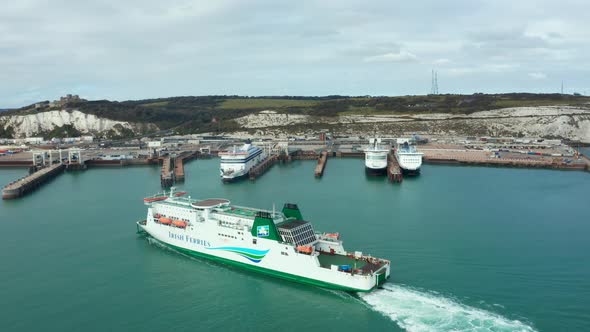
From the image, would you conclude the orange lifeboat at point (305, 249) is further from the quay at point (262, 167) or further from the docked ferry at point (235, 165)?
the quay at point (262, 167)

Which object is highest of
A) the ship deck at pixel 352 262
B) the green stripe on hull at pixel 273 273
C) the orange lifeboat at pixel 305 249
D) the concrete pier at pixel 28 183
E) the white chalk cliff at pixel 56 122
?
the white chalk cliff at pixel 56 122

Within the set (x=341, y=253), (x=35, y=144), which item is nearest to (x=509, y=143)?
(x=341, y=253)

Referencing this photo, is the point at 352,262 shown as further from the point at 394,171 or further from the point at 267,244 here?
the point at 394,171

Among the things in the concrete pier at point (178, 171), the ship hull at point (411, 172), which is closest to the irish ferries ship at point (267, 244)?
the concrete pier at point (178, 171)

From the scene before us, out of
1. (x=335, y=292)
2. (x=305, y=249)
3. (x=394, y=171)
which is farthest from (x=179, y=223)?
(x=394, y=171)

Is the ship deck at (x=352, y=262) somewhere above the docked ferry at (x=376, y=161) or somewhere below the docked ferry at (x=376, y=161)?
below

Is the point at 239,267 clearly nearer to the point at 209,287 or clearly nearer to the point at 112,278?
the point at 209,287

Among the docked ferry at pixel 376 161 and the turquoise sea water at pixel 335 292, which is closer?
the turquoise sea water at pixel 335 292

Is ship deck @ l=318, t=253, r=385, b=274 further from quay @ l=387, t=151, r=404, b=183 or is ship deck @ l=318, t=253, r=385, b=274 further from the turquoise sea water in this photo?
Result: quay @ l=387, t=151, r=404, b=183
